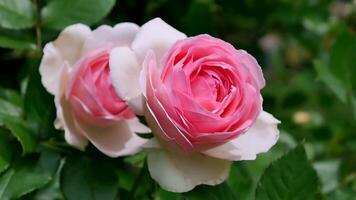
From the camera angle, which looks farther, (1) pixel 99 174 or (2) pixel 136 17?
(2) pixel 136 17

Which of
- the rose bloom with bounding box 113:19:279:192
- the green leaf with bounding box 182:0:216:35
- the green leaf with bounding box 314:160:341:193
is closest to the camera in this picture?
the rose bloom with bounding box 113:19:279:192

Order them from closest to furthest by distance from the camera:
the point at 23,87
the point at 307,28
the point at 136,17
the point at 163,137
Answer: the point at 163,137 → the point at 23,87 → the point at 136,17 → the point at 307,28

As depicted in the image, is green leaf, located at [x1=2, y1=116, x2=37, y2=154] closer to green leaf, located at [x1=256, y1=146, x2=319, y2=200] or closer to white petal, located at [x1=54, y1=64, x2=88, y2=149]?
white petal, located at [x1=54, y1=64, x2=88, y2=149]

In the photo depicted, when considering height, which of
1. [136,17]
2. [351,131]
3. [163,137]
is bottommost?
[351,131]

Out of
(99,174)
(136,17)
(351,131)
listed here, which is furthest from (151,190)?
(351,131)

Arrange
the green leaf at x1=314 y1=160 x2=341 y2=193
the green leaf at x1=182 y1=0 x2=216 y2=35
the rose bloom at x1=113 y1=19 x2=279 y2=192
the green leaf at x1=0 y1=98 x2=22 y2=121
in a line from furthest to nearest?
the green leaf at x1=314 y1=160 x2=341 y2=193
the green leaf at x1=182 y1=0 x2=216 y2=35
the green leaf at x1=0 y1=98 x2=22 y2=121
the rose bloom at x1=113 y1=19 x2=279 y2=192

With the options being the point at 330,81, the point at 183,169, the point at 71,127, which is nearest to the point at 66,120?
the point at 71,127

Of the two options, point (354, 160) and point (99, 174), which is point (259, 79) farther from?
point (354, 160)

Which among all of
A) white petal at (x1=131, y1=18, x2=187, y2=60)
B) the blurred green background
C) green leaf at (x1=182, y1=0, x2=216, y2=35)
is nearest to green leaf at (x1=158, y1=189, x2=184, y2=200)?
the blurred green background
